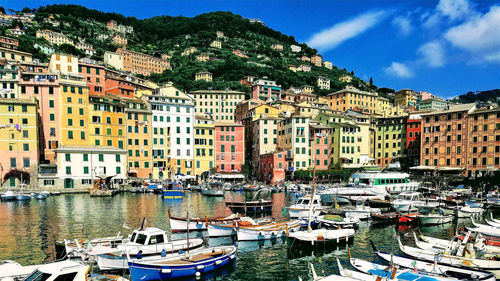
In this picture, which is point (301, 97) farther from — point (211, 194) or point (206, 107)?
point (211, 194)

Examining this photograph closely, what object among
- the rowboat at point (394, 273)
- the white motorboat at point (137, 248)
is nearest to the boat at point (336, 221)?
the rowboat at point (394, 273)

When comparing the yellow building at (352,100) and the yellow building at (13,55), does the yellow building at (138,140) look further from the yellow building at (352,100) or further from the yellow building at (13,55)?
the yellow building at (352,100)

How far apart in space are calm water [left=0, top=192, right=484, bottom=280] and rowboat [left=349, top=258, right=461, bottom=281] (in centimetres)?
230

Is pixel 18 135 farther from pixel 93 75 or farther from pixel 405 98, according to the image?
pixel 405 98

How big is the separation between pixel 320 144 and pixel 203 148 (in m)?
32.4

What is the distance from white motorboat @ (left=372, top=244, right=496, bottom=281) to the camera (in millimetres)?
16109

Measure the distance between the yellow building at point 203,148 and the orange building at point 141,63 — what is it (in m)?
103

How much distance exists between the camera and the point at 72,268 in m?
14.9

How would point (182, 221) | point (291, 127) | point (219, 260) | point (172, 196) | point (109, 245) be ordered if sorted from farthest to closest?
point (291, 127), point (172, 196), point (182, 221), point (109, 245), point (219, 260)

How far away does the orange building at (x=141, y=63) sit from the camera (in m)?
170

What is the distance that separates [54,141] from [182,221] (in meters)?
56.5

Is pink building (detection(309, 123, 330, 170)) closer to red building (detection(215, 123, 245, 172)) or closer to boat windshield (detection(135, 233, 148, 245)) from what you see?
red building (detection(215, 123, 245, 172))

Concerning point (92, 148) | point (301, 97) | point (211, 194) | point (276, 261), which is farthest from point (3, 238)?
point (301, 97)

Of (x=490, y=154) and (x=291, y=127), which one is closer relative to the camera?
(x=490, y=154)
